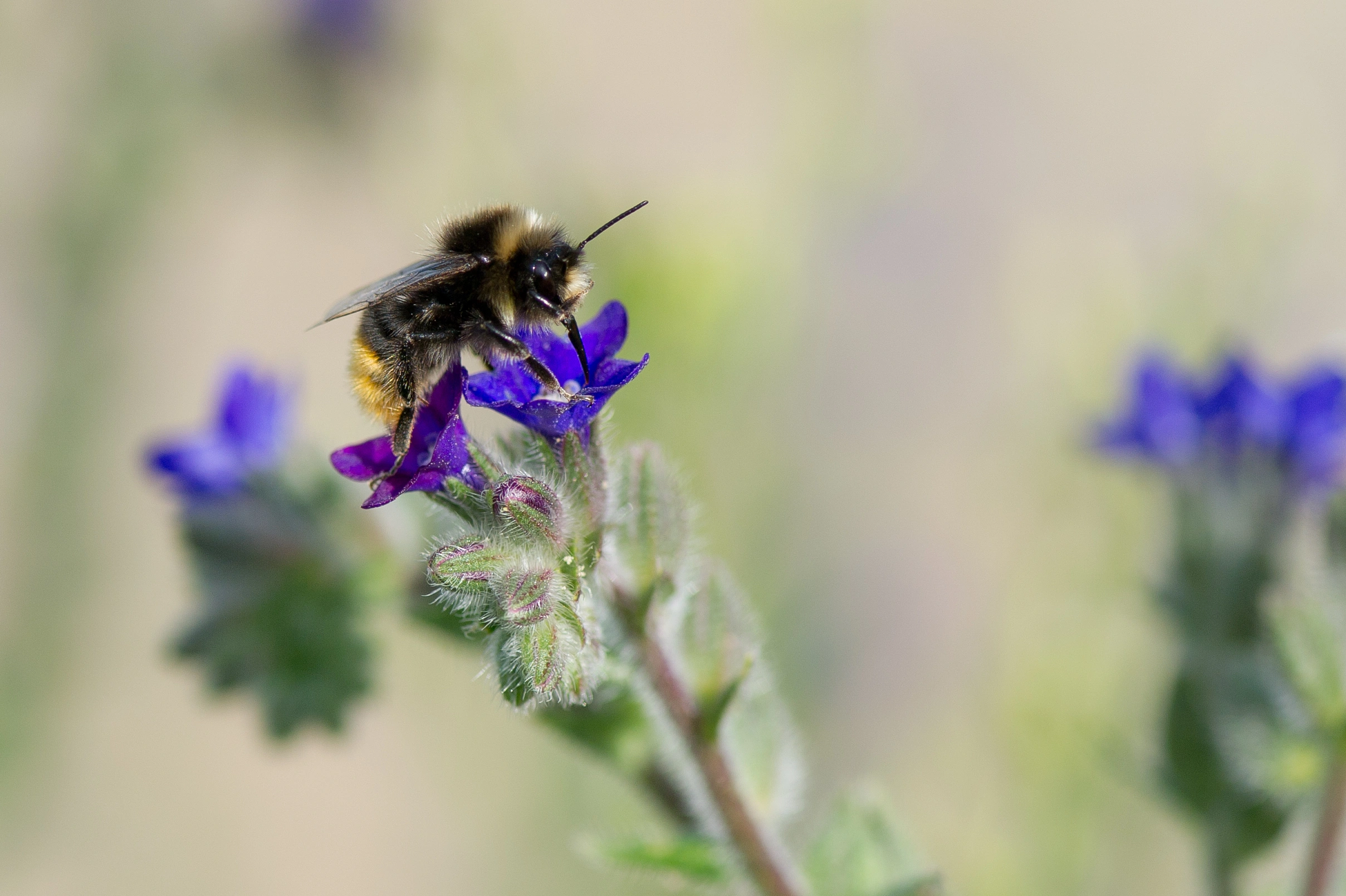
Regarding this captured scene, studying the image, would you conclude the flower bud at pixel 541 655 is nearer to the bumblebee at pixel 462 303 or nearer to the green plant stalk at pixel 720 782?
the green plant stalk at pixel 720 782

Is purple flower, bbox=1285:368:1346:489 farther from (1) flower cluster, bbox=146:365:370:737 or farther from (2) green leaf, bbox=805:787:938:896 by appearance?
(1) flower cluster, bbox=146:365:370:737

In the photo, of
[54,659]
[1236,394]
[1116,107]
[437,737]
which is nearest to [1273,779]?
[1236,394]

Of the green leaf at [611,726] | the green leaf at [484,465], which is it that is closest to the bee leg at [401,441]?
the green leaf at [484,465]

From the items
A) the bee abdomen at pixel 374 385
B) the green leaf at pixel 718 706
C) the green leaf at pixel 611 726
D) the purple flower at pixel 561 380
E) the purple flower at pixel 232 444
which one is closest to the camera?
the purple flower at pixel 561 380

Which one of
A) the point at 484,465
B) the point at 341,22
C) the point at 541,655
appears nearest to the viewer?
the point at 541,655

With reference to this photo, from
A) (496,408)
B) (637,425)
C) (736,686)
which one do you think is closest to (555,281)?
(496,408)

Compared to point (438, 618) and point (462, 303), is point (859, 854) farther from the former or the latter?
point (462, 303)

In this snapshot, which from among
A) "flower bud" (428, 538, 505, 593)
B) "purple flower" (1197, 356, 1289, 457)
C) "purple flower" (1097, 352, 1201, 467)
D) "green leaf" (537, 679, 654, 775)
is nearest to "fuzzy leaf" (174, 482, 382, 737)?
"green leaf" (537, 679, 654, 775)
